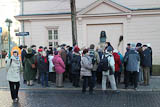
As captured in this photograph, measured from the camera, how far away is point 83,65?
26.9ft

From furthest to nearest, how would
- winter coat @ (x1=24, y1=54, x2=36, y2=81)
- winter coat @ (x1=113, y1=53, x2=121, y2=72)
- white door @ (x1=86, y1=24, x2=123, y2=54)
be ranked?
white door @ (x1=86, y1=24, x2=123, y2=54) → winter coat @ (x1=24, y1=54, x2=36, y2=81) → winter coat @ (x1=113, y1=53, x2=121, y2=72)

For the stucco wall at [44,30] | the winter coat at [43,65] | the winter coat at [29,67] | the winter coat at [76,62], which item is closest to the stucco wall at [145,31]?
the stucco wall at [44,30]

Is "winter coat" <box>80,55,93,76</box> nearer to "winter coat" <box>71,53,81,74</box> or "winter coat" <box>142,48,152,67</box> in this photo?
"winter coat" <box>71,53,81,74</box>

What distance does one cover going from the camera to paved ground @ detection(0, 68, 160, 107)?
688 cm

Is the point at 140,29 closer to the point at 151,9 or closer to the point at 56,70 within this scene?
the point at 151,9

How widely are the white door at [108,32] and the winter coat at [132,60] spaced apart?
7.72m

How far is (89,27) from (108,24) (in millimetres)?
1602

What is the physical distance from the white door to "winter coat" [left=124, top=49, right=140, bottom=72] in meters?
7.72

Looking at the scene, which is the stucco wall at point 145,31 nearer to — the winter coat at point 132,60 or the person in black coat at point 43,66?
the winter coat at point 132,60

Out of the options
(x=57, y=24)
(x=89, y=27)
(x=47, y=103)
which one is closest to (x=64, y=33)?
(x=57, y=24)

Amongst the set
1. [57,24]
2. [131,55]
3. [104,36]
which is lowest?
[131,55]

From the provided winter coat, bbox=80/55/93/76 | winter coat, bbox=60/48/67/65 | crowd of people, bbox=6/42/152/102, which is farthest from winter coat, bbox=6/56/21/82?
winter coat, bbox=60/48/67/65

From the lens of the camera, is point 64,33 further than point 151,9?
Yes

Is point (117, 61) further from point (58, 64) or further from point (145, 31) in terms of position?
point (145, 31)
